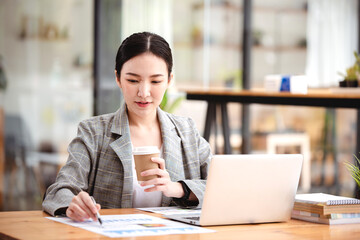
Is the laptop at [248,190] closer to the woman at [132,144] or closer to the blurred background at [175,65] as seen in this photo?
the woman at [132,144]

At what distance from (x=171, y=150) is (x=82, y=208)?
64 centimetres

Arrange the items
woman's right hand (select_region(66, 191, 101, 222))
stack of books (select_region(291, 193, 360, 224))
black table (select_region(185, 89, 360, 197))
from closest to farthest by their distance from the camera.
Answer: woman's right hand (select_region(66, 191, 101, 222)) < stack of books (select_region(291, 193, 360, 224)) < black table (select_region(185, 89, 360, 197))

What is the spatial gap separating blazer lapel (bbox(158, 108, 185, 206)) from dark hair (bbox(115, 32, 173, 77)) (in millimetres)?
226

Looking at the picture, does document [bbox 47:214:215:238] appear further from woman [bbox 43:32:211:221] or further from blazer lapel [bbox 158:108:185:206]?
blazer lapel [bbox 158:108:185:206]

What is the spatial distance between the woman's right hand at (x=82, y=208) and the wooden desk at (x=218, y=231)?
6cm

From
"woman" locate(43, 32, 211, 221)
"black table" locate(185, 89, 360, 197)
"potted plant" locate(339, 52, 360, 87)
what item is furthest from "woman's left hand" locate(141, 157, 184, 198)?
"potted plant" locate(339, 52, 360, 87)

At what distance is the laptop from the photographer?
6.34 ft

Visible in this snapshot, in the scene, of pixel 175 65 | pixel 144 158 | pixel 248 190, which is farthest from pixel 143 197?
pixel 175 65

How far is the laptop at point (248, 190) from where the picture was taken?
193cm

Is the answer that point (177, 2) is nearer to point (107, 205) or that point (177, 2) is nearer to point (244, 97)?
point (244, 97)

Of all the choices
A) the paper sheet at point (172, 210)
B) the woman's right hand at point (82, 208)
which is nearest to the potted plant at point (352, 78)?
the paper sheet at point (172, 210)

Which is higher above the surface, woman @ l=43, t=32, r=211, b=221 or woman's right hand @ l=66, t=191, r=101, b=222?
woman @ l=43, t=32, r=211, b=221

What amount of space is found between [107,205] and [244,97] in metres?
2.58

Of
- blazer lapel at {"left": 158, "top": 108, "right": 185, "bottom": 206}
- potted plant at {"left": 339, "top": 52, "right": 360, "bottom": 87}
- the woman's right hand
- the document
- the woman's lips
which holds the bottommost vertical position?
the document
